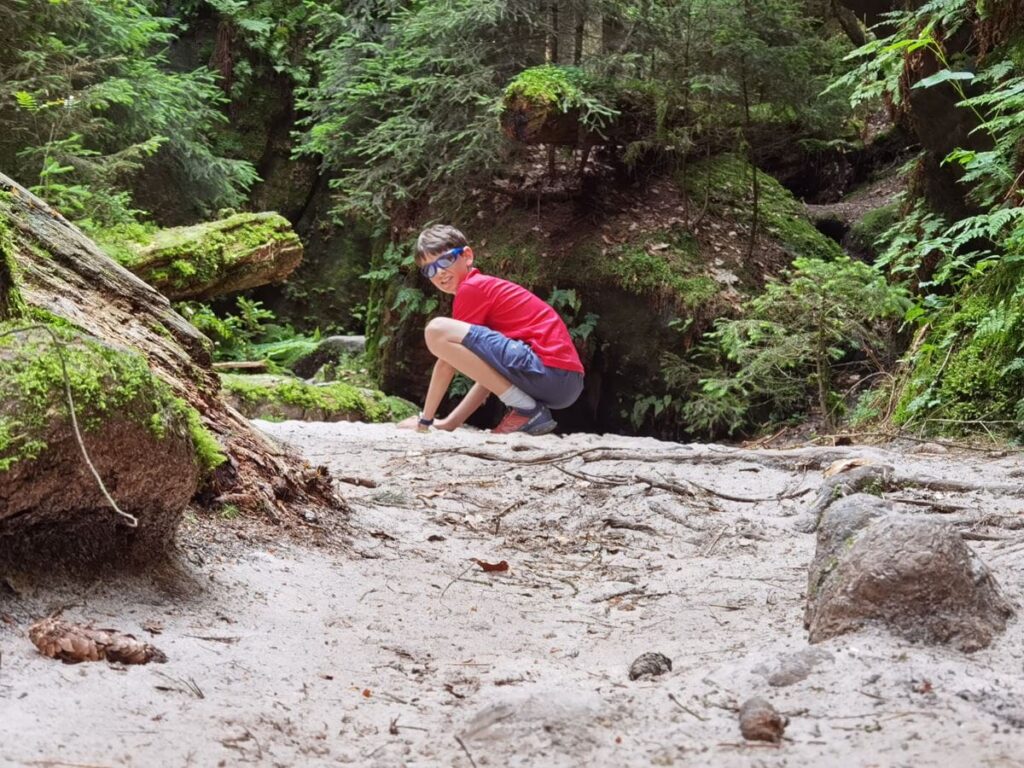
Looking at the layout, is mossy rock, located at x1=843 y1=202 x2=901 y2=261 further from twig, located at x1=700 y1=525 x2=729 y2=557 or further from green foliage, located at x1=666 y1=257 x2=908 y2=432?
twig, located at x1=700 y1=525 x2=729 y2=557

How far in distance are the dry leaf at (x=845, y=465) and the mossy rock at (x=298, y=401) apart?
213 inches

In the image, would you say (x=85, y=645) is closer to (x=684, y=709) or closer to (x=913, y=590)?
(x=684, y=709)

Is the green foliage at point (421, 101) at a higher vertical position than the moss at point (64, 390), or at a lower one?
higher

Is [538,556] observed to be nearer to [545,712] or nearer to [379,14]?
[545,712]

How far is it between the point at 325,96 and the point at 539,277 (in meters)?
4.05

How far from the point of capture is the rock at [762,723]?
1.54m

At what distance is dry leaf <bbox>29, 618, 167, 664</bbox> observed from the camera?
174 cm

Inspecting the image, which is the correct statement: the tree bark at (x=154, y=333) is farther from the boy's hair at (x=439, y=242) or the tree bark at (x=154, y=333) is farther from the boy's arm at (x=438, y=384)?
the boy's hair at (x=439, y=242)

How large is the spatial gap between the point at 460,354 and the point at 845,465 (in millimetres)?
3609

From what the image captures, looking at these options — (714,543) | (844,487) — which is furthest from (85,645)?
(844,487)

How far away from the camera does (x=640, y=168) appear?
1005 centimetres

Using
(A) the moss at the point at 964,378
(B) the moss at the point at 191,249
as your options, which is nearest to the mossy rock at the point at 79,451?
(A) the moss at the point at 964,378

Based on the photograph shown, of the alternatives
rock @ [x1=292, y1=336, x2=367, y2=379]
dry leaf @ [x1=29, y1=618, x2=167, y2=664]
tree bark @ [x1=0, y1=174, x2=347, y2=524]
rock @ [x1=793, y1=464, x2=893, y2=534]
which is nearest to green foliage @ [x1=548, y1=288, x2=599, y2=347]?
rock @ [x1=292, y1=336, x2=367, y2=379]

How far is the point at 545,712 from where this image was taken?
1.70 meters
